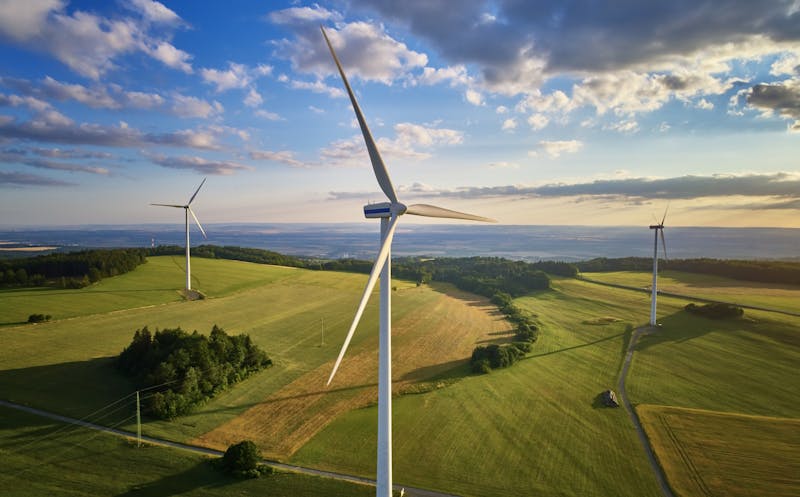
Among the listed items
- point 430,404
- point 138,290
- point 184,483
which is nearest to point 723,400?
point 430,404

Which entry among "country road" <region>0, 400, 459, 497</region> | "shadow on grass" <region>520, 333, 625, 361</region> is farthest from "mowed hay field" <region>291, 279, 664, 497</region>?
"shadow on grass" <region>520, 333, 625, 361</region>

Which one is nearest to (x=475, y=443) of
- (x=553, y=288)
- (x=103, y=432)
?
(x=103, y=432)

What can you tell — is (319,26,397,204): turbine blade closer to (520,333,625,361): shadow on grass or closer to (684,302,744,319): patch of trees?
(520,333,625,361): shadow on grass

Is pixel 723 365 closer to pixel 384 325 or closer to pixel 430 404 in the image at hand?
pixel 430 404

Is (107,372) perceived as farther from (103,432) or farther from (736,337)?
(736,337)

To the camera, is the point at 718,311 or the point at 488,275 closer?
the point at 718,311

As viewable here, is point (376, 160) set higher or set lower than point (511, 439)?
higher
